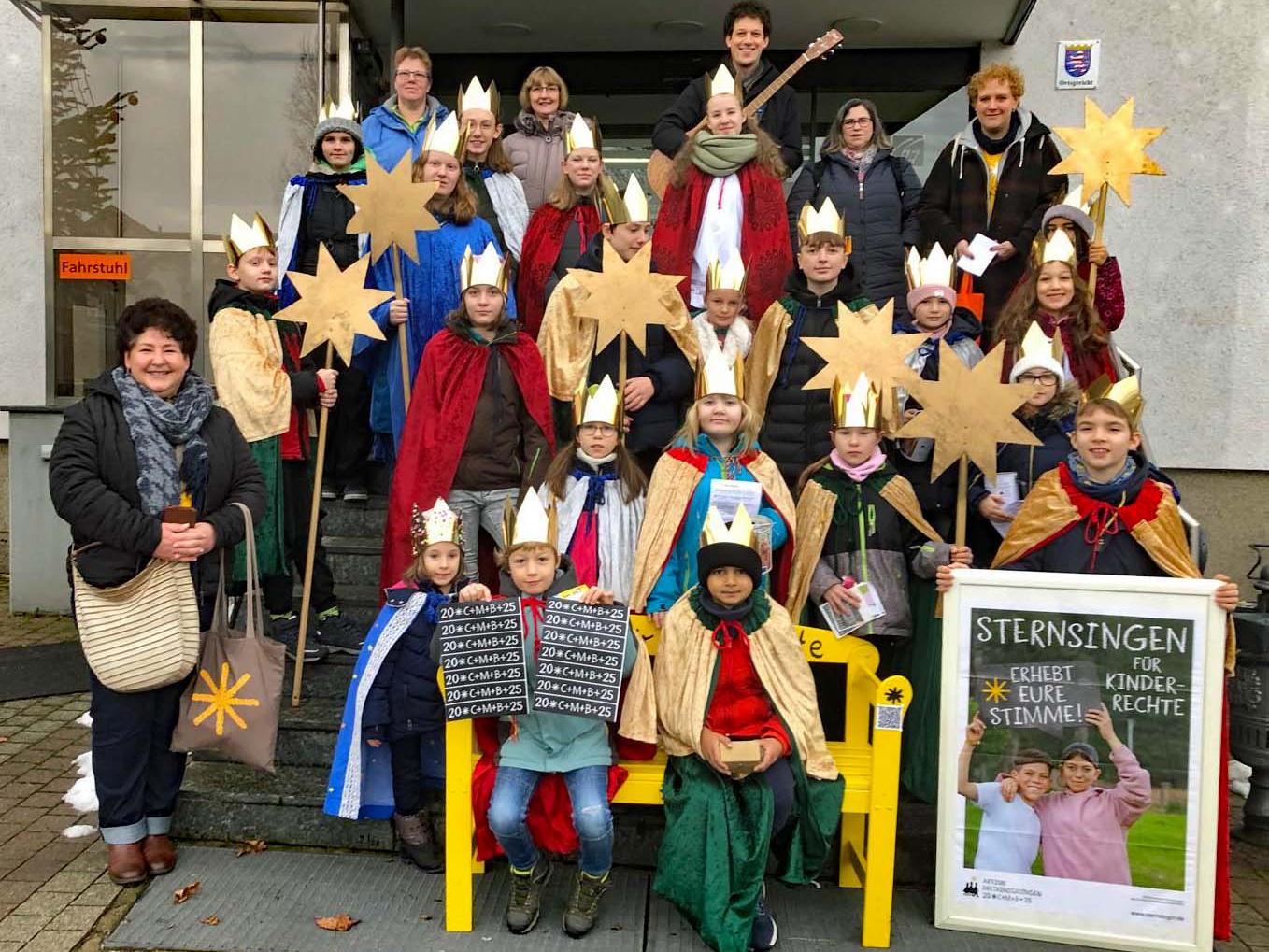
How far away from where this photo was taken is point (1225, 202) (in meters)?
7.74

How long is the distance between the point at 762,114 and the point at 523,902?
14.4ft

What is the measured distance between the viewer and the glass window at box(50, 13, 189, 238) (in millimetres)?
7973

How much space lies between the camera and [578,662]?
11.4 feet

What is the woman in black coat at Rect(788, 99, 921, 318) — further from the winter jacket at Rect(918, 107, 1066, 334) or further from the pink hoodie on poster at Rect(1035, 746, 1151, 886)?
the pink hoodie on poster at Rect(1035, 746, 1151, 886)

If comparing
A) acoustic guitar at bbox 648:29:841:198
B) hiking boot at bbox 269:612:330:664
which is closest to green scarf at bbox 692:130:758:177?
acoustic guitar at bbox 648:29:841:198

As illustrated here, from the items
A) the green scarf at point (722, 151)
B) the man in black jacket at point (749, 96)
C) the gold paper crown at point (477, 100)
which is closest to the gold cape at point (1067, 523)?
the green scarf at point (722, 151)

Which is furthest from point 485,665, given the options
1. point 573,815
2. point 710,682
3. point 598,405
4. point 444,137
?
point 444,137

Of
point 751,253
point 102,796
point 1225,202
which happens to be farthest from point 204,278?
point 1225,202

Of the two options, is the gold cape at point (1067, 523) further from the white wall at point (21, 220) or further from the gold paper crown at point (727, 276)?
the white wall at point (21, 220)

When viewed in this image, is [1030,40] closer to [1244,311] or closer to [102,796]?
[1244,311]

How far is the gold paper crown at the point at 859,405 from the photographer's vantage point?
13.4 ft

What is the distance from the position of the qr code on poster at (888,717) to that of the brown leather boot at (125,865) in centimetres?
272

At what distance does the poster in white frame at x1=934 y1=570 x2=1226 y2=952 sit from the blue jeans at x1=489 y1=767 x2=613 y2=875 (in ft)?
3.81

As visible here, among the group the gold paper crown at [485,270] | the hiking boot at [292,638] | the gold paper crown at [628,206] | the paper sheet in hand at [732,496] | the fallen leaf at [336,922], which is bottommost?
the fallen leaf at [336,922]
